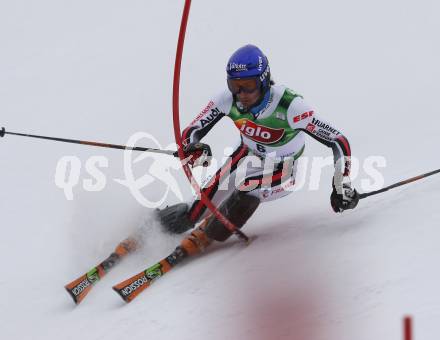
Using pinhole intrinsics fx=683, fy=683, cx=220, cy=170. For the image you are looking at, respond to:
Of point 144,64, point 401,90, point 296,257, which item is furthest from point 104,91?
point 296,257

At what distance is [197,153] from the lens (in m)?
5.40

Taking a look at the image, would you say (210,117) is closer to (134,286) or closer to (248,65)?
(248,65)

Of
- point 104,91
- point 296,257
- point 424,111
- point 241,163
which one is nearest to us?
point 296,257

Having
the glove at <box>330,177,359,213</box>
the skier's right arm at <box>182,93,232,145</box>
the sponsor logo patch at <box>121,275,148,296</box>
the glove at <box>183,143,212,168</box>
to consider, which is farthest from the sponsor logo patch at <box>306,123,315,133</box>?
the sponsor logo patch at <box>121,275,148,296</box>

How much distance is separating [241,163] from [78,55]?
21.9 ft

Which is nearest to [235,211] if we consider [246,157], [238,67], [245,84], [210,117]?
[246,157]

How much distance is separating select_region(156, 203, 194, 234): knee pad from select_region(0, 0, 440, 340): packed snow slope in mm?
119

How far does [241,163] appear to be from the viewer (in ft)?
19.9

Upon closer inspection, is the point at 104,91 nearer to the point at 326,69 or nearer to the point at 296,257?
the point at 326,69

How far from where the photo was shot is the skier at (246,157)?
5121mm

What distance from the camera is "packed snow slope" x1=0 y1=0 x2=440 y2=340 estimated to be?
4.09 meters

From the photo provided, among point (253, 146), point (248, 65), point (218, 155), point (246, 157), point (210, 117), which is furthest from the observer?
point (218, 155)

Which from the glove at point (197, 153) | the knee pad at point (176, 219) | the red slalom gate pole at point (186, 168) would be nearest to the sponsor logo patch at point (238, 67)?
the red slalom gate pole at point (186, 168)

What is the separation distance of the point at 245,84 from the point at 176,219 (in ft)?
5.16
